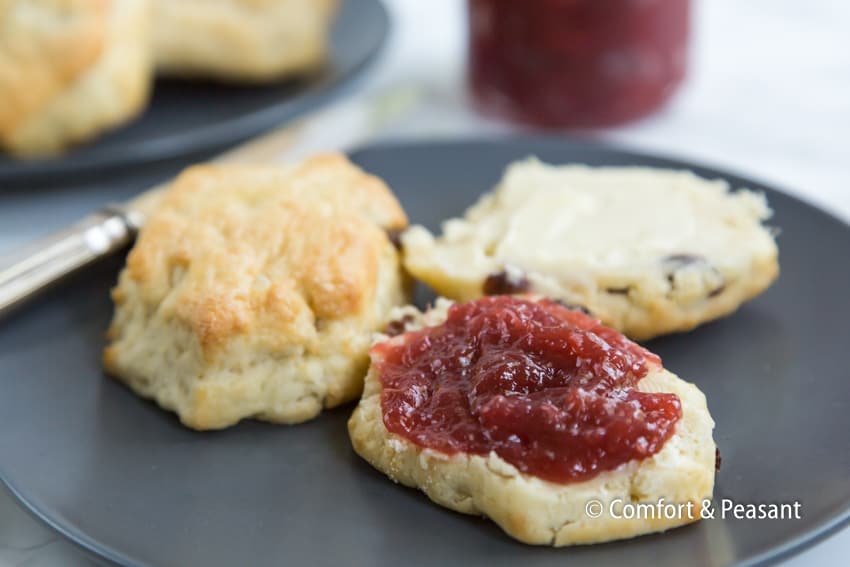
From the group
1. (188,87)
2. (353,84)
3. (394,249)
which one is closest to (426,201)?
(394,249)

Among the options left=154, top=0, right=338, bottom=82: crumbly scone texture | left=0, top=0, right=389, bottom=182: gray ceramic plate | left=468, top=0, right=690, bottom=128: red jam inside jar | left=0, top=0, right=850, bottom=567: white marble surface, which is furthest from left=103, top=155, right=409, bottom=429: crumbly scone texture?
left=154, top=0, right=338, bottom=82: crumbly scone texture

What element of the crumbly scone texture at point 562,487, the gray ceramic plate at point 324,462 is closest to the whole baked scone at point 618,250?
the gray ceramic plate at point 324,462

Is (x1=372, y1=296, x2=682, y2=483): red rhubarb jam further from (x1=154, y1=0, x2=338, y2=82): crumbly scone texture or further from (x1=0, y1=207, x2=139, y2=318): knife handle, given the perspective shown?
(x1=154, y1=0, x2=338, y2=82): crumbly scone texture

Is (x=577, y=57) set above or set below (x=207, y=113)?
above

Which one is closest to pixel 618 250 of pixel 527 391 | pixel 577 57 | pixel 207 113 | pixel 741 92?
pixel 527 391

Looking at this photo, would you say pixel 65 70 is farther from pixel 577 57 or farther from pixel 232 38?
pixel 577 57
